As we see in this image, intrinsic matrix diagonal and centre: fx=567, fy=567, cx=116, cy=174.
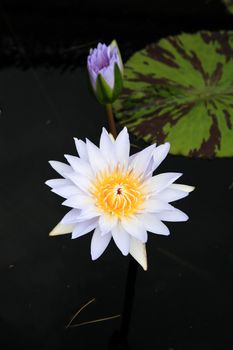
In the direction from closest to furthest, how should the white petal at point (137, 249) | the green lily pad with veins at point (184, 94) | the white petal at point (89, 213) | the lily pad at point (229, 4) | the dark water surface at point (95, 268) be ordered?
the white petal at point (89, 213), the white petal at point (137, 249), the dark water surface at point (95, 268), the green lily pad with veins at point (184, 94), the lily pad at point (229, 4)

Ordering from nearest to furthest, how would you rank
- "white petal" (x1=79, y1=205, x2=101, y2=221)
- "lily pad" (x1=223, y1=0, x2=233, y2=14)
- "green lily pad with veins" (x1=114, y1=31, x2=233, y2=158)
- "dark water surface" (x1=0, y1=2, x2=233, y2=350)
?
"white petal" (x1=79, y1=205, x2=101, y2=221), "dark water surface" (x1=0, y1=2, x2=233, y2=350), "green lily pad with veins" (x1=114, y1=31, x2=233, y2=158), "lily pad" (x1=223, y1=0, x2=233, y2=14)

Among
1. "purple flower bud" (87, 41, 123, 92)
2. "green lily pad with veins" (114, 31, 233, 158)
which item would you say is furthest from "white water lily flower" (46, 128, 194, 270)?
"green lily pad with veins" (114, 31, 233, 158)

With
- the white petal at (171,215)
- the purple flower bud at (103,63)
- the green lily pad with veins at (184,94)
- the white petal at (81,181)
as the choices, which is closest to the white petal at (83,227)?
the white petal at (81,181)

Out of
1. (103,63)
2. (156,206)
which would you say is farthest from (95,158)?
(103,63)

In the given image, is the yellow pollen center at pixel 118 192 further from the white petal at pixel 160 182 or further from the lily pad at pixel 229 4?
the lily pad at pixel 229 4

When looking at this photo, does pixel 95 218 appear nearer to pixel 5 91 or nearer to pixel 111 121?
pixel 111 121

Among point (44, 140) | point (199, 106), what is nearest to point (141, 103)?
point (199, 106)

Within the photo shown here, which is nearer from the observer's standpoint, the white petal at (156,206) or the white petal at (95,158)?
the white petal at (156,206)

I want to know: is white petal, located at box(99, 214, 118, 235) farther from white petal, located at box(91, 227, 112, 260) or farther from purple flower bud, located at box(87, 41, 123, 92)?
purple flower bud, located at box(87, 41, 123, 92)
